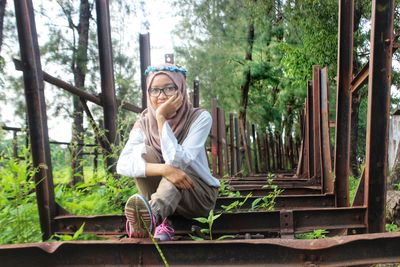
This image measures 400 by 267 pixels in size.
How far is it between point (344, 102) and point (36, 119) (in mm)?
2371

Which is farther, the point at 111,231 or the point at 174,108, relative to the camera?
the point at 111,231

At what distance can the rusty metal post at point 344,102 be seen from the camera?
3332 millimetres

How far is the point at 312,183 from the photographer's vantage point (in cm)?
535

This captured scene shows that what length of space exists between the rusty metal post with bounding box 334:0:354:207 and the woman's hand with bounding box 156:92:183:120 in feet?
5.18

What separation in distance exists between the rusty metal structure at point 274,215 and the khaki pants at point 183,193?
0.15m

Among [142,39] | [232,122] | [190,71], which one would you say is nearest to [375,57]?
[142,39]

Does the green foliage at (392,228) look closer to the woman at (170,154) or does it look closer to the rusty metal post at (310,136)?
the rusty metal post at (310,136)

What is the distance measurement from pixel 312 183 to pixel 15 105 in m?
8.41

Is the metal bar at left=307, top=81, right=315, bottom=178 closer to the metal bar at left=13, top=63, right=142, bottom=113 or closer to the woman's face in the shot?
the metal bar at left=13, top=63, right=142, bottom=113

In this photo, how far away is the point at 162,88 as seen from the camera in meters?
2.41

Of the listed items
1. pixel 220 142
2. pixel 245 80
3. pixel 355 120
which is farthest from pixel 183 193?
pixel 245 80

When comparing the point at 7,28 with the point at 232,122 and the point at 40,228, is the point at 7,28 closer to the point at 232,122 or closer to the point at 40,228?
the point at 232,122

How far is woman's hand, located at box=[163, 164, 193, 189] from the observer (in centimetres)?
218

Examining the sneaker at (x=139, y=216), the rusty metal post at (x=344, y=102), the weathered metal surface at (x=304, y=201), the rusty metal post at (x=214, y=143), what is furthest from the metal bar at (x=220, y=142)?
the sneaker at (x=139, y=216)
